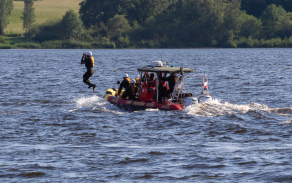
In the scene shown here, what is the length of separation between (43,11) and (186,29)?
5791cm

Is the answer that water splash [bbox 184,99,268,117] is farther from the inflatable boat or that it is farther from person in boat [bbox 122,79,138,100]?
person in boat [bbox 122,79,138,100]

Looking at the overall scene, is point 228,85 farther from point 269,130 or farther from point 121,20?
point 121,20

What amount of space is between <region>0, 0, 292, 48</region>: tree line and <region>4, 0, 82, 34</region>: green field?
10.6m

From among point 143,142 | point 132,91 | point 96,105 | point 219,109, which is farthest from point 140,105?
point 143,142

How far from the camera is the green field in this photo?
451 ft

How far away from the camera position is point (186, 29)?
12156cm

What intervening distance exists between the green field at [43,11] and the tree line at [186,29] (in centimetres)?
1058

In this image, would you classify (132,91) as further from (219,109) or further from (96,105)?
(219,109)

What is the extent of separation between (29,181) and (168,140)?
5.34 m

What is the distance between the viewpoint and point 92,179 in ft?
38.9

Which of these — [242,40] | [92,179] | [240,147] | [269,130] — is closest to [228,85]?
[269,130]

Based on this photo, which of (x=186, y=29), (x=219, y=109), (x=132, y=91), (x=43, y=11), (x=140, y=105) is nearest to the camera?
(x=219, y=109)

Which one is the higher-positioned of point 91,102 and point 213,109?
point 213,109

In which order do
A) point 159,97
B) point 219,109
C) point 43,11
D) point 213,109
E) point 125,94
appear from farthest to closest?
point 43,11
point 125,94
point 159,97
point 219,109
point 213,109
